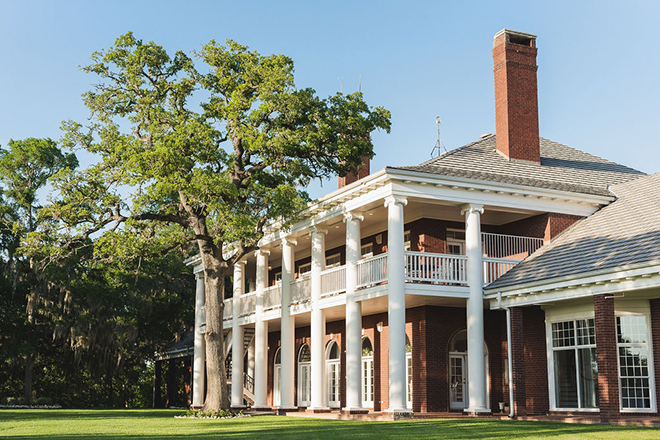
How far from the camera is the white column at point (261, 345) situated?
91.9ft

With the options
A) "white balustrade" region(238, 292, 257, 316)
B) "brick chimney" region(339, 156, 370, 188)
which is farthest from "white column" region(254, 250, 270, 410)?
"brick chimney" region(339, 156, 370, 188)

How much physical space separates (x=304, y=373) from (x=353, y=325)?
9420mm

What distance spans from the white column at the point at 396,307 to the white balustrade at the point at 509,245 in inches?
142

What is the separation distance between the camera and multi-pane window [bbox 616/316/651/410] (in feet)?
58.9

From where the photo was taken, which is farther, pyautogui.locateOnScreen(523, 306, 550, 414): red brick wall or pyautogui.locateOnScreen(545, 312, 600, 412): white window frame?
pyautogui.locateOnScreen(523, 306, 550, 414): red brick wall

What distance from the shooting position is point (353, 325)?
2222 cm

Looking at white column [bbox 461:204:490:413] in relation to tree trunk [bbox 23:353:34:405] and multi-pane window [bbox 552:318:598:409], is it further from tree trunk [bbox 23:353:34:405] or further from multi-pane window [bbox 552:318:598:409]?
tree trunk [bbox 23:353:34:405]

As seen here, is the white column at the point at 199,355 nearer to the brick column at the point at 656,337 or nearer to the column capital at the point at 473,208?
the column capital at the point at 473,208

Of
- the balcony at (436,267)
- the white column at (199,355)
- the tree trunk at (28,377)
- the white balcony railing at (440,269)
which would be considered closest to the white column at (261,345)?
the balcony at (436,267)

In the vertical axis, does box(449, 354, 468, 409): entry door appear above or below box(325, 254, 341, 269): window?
below

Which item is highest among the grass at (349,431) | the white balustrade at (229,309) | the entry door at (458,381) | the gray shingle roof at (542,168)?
the gray shingle roof at (542,168)

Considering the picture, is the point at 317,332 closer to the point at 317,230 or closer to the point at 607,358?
the point at 317,230

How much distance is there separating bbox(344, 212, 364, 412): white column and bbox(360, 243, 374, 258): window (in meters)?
3.78

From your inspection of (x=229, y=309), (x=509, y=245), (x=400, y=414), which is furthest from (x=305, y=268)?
(x=400, y=414)
